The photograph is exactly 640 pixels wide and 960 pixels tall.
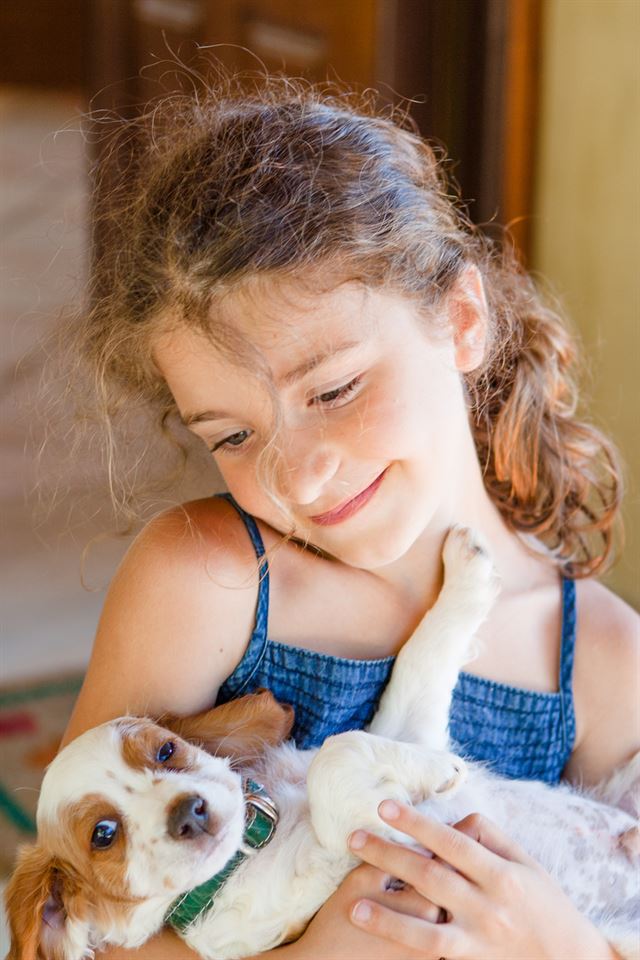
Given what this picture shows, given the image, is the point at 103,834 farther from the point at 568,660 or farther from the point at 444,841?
the point at 568,660

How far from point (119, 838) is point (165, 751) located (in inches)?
4.1

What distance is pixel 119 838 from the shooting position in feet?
3.95

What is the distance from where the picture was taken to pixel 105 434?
1.42 metres

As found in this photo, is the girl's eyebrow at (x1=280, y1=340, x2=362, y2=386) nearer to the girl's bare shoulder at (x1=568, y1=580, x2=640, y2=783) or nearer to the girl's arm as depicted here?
the girl's arm

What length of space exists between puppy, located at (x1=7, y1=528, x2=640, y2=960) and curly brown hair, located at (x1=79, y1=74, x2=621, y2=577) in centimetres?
42

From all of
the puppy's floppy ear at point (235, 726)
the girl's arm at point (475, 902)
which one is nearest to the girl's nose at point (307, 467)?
the puppy's floppy ear at point (235, 726)

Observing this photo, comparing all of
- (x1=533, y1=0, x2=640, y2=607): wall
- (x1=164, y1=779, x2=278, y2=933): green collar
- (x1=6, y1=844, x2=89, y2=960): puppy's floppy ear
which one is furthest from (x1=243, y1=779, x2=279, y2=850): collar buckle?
(x1=533, y1=0, x2=640, y2=607): wall

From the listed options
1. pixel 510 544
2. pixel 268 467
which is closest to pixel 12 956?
pixel 268 467

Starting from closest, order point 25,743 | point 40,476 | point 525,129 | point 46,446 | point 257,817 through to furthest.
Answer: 1. point 257,817
2. point 46,446
3. point 525,129
4. point 25,743
5. point 40,476

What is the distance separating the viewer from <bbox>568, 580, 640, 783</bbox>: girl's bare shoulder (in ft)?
4.99

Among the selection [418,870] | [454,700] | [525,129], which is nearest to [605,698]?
[454,700]

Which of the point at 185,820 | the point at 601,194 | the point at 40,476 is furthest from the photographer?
the point at 40,476

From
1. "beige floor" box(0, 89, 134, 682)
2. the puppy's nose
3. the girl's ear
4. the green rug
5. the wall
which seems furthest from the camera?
the green rug

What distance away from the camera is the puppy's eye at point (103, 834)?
3.93 feet
